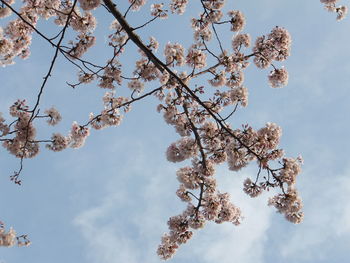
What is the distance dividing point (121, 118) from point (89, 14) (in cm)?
280

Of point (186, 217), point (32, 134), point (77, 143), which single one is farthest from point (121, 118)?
point (186, 217)

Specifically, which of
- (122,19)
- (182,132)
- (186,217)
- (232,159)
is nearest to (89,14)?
(122,19)

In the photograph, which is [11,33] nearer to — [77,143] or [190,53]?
[77,143]

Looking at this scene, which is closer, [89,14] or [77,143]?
[89,14]

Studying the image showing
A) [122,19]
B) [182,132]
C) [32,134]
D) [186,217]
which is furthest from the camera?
[186,217]

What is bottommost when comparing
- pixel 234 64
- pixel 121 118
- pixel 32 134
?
pixel 32 134

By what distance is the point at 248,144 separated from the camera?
31.5 feet

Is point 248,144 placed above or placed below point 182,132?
below

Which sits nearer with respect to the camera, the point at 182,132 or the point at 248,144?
the point at 248,144

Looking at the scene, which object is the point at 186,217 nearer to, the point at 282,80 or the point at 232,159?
the point at 232,159

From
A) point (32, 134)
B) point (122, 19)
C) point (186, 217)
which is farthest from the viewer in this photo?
point (186, 217)

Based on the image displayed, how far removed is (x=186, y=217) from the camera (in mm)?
11266

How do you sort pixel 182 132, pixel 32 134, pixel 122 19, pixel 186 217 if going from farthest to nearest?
pixel 186 217 → pixel 182 132 → pixel 32 134 → pixel 122 19

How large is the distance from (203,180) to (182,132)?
4.55ft
